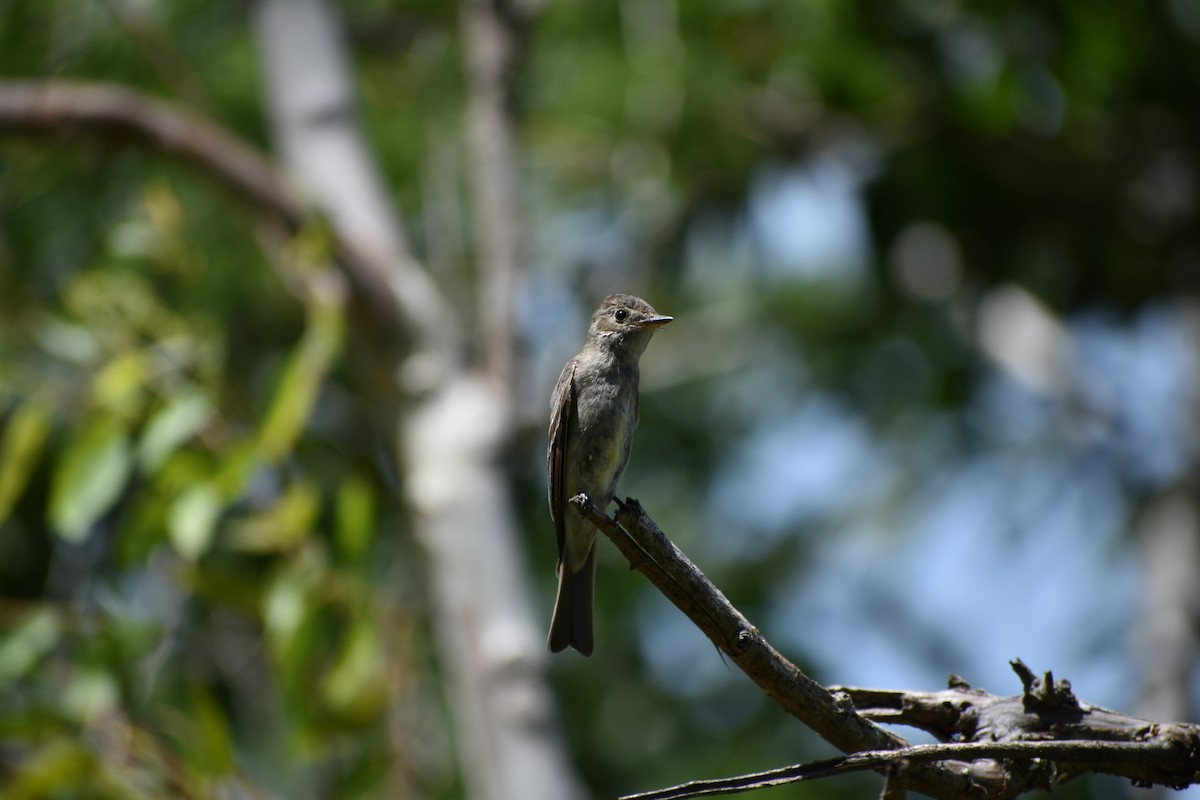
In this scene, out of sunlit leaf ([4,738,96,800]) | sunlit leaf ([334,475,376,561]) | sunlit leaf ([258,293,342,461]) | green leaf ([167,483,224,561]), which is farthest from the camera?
sunlit leaf ([334,475,376,561])

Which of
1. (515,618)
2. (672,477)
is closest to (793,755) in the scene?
(672,477)

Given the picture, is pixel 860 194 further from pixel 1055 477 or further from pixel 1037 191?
pixel 1055 477

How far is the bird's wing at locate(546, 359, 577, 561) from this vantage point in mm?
3889

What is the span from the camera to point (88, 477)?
4652 millimetres

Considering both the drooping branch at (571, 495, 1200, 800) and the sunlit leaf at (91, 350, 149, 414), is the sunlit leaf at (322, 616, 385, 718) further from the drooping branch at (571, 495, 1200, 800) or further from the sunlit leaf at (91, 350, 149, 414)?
the drooping branch at (571, 495, 1200, 800)

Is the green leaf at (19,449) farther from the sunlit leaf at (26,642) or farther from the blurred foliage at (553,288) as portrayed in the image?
the sunlit leaf at (26,642)

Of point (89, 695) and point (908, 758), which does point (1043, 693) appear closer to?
point (908, 758)

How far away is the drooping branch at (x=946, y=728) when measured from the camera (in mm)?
1975

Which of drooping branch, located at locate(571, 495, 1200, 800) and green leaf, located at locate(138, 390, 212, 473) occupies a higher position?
green leaf, located at locate(138, 390, 212, 473)

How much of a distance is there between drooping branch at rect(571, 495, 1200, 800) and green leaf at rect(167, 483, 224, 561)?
8.61 feet

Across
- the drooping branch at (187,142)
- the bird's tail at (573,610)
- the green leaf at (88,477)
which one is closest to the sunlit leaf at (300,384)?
the drooping branch at (187,142)

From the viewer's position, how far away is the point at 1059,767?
234 centimetres

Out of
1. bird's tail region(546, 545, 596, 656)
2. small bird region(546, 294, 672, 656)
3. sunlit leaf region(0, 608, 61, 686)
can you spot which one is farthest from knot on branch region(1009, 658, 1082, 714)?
sunlit leaf region(0, 608, 61, 686)

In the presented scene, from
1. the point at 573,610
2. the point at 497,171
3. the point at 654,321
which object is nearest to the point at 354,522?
the point at 573,610
